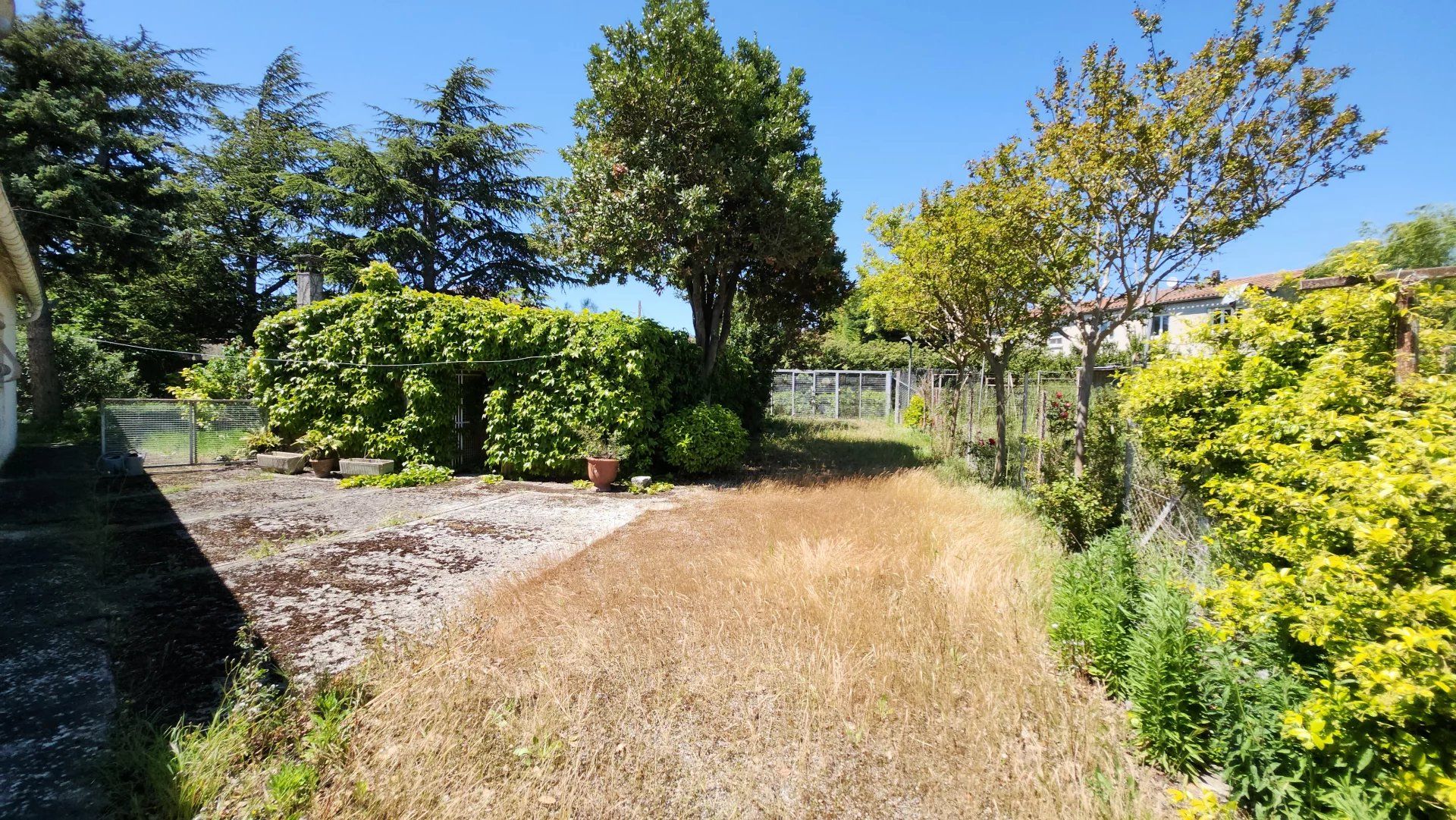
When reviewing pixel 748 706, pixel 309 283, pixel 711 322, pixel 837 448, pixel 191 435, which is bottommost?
pixel 748 706

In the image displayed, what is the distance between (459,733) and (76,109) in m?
20.8

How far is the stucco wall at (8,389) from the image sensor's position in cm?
916

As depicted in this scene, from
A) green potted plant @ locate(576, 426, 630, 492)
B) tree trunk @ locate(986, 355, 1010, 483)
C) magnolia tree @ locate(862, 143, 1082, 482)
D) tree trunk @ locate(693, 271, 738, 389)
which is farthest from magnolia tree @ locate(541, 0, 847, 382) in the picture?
tree trunk @ locate(986, 355, 1010, 483)

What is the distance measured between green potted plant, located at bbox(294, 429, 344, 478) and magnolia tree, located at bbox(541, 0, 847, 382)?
213 inches

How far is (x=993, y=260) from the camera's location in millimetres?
7094

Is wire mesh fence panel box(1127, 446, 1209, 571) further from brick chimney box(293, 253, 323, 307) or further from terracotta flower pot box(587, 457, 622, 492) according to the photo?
brick chimney box(293, 253, 323, 307)

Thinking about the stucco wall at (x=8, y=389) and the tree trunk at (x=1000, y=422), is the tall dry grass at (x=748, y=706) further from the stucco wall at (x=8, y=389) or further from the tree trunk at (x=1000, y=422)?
the stucco wall at (x=8, y=389)

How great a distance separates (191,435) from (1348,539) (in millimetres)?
15306

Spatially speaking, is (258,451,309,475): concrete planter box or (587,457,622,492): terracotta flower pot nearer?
(587,457,622,492): terracotta flower pot

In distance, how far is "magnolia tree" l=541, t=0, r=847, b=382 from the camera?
8945 mm

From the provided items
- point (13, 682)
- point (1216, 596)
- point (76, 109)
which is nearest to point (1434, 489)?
point (1216, 596)

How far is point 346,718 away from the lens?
2.44 m

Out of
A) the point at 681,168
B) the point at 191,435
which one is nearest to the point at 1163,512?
the point at 681,168

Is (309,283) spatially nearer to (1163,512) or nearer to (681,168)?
(681,168)
